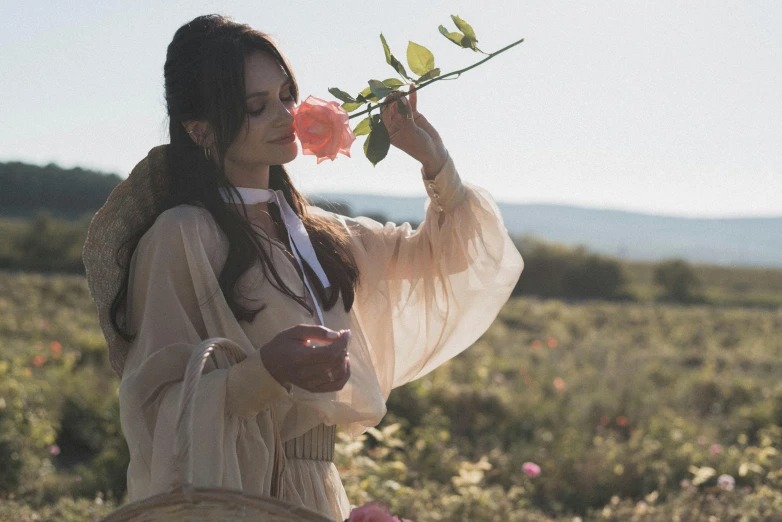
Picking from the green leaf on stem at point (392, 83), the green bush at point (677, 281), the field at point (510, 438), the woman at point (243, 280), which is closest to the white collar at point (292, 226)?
the woman at point (243, 280)

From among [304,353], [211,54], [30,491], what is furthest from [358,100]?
[30,491]

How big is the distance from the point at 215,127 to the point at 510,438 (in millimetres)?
4475

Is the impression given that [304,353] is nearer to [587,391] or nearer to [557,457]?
[557,457]

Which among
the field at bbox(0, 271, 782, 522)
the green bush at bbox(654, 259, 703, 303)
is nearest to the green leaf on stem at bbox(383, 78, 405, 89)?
the field at bbox(0, 271, 782, 522)

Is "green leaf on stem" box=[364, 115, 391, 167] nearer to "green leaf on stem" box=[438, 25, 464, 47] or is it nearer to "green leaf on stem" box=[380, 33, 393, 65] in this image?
"green leaf on stem" box=[380, 33, 393, 65]

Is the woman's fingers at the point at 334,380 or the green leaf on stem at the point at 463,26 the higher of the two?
the green leaf on stem at the point at 463,26

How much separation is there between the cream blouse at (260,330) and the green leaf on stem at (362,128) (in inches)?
9.9

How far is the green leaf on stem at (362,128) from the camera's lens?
1851mm

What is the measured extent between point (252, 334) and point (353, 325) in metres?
0.25

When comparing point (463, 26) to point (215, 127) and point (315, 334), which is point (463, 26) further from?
point (315, 334)

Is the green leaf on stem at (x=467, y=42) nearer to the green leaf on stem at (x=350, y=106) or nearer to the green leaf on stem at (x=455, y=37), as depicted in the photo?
the green leaf on stem at (x=455, y=37)

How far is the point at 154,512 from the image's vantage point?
Result: 4.43ft

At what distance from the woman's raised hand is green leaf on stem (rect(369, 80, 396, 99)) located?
0.55m

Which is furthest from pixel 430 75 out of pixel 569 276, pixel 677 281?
pixel 677 281
